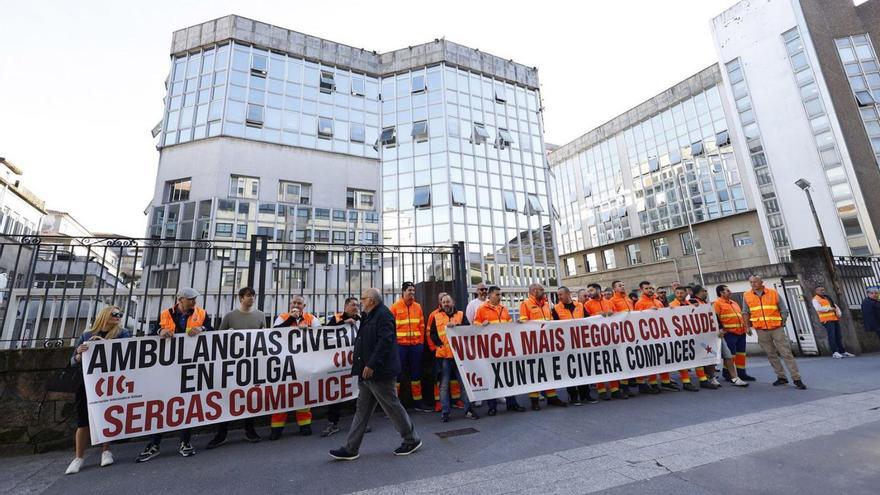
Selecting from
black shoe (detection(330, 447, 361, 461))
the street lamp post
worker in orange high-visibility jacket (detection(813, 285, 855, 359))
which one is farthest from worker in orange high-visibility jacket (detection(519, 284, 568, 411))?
the street lamp post

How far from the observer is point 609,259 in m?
44.6

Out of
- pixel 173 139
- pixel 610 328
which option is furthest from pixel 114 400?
pixel 173 139

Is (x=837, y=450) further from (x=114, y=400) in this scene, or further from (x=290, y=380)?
(x=114, y=400)

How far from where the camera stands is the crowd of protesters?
4535 millimetres

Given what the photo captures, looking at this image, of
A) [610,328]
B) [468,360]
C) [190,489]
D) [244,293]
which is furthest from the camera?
[610,328]

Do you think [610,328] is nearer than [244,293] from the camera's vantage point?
No

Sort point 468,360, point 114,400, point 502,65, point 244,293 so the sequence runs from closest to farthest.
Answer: point 114,400
point 244,293
point 468,360
point 502,65

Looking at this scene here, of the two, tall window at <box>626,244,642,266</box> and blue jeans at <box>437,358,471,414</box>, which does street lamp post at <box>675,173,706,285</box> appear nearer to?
tall window at <box>626,244,642,266</box>

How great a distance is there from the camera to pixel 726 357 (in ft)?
25.4

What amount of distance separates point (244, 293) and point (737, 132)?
43.6 m

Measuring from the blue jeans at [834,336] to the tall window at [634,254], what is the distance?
1275 inches

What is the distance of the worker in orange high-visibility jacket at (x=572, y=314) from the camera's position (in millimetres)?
6730

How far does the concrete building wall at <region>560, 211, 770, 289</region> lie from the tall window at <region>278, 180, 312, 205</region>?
30.0 m

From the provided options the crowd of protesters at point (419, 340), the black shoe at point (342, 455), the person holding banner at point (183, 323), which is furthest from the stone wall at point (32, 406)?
the black shoe at point (342, 455)
